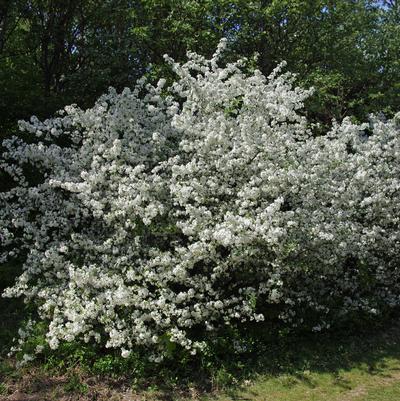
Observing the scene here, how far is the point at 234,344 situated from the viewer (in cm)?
725

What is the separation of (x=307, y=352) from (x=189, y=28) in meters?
8.29

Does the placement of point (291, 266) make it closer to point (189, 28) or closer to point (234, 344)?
point (234, 344)

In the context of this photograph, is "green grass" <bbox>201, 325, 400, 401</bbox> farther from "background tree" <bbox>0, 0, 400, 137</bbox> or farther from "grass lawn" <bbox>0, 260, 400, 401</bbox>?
"background tree" <bbox>0, 0, 400, 137</bbox>

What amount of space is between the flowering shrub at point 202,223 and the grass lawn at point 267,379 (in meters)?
0.39

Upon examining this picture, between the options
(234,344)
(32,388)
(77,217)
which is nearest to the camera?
(32,388)

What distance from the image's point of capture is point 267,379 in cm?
693

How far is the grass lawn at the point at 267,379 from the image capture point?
6.37m

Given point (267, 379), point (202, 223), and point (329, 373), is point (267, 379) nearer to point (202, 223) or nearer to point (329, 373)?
point (329, 373)

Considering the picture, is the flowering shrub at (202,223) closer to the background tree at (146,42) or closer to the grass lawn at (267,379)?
the grass lawn at (267,379)

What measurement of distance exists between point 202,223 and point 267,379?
2.13m

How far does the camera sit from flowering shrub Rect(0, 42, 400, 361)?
6.90 metres

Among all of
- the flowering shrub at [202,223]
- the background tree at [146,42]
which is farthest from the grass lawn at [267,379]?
the background tree at [146,42]

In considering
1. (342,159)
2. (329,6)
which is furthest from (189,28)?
(342,159)

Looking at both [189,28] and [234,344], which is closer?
[234,344]
